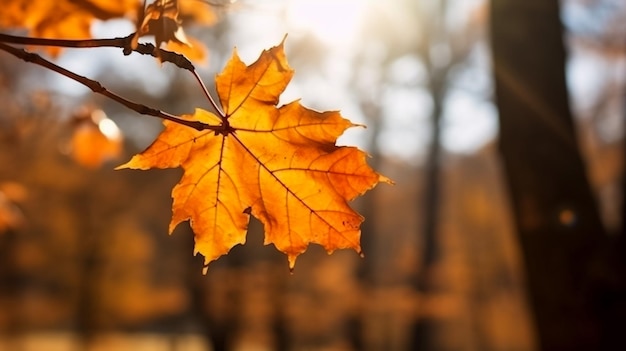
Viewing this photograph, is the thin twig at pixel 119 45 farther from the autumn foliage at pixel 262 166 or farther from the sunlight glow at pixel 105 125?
the sunlight glow at pixel 105 125

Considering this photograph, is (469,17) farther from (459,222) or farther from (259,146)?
(459,222)

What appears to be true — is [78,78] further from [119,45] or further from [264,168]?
[264,168]

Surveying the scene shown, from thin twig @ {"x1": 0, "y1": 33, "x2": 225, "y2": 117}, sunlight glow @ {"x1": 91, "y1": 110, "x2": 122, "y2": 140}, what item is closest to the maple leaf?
thin twig @ {"x1": 0, "y1": 33, "x2": 225, "y2": 117}

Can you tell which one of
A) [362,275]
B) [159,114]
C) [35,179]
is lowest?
[159,114]

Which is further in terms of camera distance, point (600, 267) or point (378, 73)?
point (378, 73)

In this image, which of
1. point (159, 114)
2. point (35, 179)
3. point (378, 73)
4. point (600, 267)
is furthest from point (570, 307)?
point (35, 179)

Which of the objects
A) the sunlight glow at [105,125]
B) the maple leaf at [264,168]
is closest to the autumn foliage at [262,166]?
the maple leaf at [264,168]
